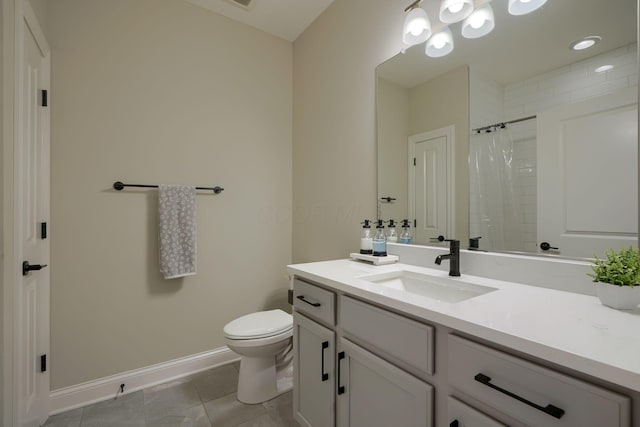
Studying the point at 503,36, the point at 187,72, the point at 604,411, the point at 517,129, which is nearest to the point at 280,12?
the point at 187,72

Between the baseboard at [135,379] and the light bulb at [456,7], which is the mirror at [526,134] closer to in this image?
the light bulb at [456,7]

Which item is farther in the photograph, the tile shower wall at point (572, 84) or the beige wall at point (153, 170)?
the beige wall at point (153, 170)

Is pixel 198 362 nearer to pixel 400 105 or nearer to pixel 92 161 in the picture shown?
pixel 92 161

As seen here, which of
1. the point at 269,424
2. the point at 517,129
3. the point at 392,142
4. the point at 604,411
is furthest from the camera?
the point at 392,142

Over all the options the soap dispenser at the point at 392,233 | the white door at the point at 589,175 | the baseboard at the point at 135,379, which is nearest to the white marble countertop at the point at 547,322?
the white door at the point at 589,175

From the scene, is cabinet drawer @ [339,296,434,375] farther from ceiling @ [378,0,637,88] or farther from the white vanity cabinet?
ceiling @ [378,0,637,88]

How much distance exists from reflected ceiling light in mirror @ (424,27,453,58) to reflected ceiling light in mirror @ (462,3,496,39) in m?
0.07

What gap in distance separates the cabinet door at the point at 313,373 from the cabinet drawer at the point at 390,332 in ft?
0.56

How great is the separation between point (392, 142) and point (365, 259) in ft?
2.34

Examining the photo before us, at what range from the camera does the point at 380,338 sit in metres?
0.99

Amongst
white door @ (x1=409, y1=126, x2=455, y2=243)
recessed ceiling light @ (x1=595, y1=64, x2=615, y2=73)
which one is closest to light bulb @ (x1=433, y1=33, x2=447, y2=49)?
white door @ (x1=409, y1=126, x2=455, y2=243)

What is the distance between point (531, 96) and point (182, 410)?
7.81ft

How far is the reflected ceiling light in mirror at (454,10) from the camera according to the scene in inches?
52.2

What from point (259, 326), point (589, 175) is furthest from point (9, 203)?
point (589, 175)
